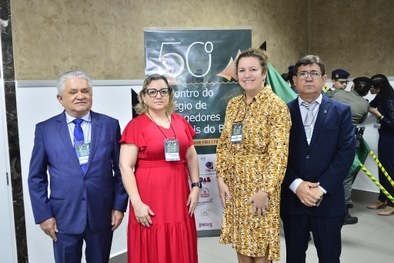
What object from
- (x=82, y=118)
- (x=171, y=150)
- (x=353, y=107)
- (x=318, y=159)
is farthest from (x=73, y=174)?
(x=353, y=107)

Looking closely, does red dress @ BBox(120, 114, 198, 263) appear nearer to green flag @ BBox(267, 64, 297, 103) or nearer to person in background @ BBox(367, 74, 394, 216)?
green flag @ BBox(267, 64, 297, 103)

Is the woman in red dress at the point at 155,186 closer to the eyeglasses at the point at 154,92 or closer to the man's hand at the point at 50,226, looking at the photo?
the eyeglasses at the point at 154,92

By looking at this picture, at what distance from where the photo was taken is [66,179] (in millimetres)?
1865

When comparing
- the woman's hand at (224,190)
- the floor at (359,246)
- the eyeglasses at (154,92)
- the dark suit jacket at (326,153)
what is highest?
the eyeglasses at (154,92)

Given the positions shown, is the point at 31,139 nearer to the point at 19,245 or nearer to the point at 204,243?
the point at 19,245

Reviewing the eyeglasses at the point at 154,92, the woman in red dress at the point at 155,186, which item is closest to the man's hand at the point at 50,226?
the woman in red dress at the point at 155,186

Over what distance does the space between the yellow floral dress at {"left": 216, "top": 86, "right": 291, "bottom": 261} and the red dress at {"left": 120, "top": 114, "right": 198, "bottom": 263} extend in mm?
327

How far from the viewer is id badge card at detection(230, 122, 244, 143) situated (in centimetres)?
195

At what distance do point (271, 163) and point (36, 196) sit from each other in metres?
1.28

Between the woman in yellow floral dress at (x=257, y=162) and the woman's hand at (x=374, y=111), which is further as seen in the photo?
the woman's hand at (x=374, y=111)

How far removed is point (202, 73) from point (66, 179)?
1.83 m

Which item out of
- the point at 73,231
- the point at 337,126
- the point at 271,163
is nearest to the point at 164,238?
the point at 73,231

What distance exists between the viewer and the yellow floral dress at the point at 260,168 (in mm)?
1867

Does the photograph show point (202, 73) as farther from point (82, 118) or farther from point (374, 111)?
point (374, 111)
